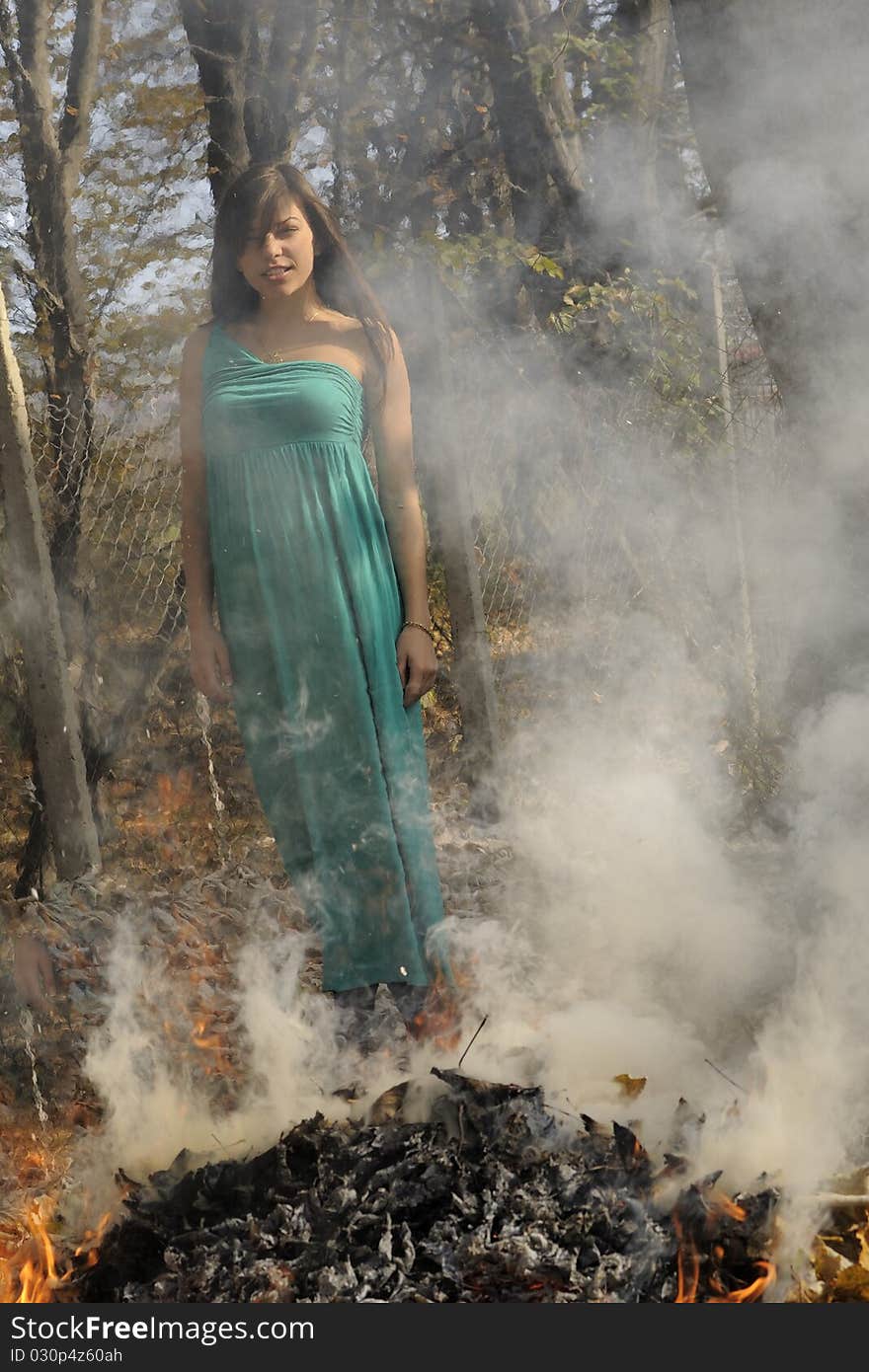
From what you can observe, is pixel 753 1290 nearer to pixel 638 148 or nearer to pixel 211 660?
pixel 211 660

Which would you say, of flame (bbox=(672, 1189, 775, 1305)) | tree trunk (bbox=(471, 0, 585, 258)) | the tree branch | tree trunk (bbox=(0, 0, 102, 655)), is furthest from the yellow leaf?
the tree branch

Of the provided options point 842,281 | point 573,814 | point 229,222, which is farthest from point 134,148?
point 573,814

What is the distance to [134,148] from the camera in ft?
12.7

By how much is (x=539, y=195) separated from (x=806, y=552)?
175cm

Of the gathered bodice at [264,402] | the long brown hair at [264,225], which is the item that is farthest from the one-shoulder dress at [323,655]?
the long brown hair at [264,225]

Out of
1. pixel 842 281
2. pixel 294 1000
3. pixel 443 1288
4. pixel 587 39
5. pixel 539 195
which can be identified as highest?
pixel 587 39

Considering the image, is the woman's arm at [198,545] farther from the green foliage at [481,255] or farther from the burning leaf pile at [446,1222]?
the burning leaf pile at [446,1222]

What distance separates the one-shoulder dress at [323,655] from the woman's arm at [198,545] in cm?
4

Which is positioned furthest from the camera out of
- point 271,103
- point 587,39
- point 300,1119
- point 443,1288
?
point 587,39

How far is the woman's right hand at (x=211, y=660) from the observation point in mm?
3449

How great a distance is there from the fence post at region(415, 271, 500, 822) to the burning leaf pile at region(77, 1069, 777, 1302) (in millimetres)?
1688

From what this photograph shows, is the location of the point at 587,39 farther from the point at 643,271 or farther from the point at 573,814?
the point at 573,814

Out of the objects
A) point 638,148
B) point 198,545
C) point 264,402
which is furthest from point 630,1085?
point 638,148

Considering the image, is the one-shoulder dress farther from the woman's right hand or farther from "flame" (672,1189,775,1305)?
"flame" (672,1189,775,1305)
